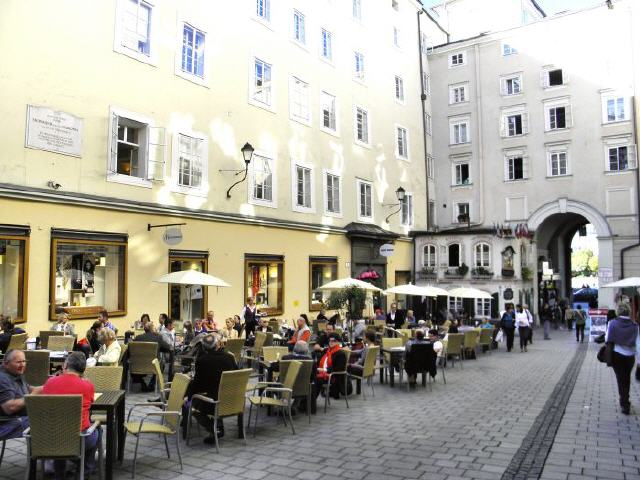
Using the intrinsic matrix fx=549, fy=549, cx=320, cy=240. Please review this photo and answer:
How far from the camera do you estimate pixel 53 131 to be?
42.8ft

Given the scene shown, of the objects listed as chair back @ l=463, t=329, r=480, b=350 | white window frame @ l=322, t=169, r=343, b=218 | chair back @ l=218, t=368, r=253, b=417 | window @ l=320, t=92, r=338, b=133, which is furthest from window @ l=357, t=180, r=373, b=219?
chair back @ l=218, t=368, r=253, b=417

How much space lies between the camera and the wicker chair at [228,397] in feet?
21.6

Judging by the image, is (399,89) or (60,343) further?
(399,89)

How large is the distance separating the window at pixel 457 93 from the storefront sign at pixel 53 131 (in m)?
25.6

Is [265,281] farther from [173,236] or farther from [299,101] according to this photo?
[299,101]

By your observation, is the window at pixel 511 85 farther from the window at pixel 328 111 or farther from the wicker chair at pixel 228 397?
the wicker chair at pixel 228 397

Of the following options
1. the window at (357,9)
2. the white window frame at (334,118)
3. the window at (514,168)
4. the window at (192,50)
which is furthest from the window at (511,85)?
the window at (192,50)

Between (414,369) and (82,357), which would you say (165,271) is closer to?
(414,369)

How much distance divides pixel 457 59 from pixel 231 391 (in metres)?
32.0

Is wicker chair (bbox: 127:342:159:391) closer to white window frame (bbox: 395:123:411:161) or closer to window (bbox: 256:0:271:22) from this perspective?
window (bbox: 256:0:271:22)

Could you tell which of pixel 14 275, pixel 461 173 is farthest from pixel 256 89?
pixel 461 173

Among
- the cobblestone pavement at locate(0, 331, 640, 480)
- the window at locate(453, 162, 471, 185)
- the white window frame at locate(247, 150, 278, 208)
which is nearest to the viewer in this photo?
the cobblestone pavement at locate(0, 331, 640, 480)

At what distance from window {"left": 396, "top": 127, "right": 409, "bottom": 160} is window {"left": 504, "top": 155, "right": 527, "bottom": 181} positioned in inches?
268

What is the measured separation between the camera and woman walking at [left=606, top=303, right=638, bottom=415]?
8.50m
